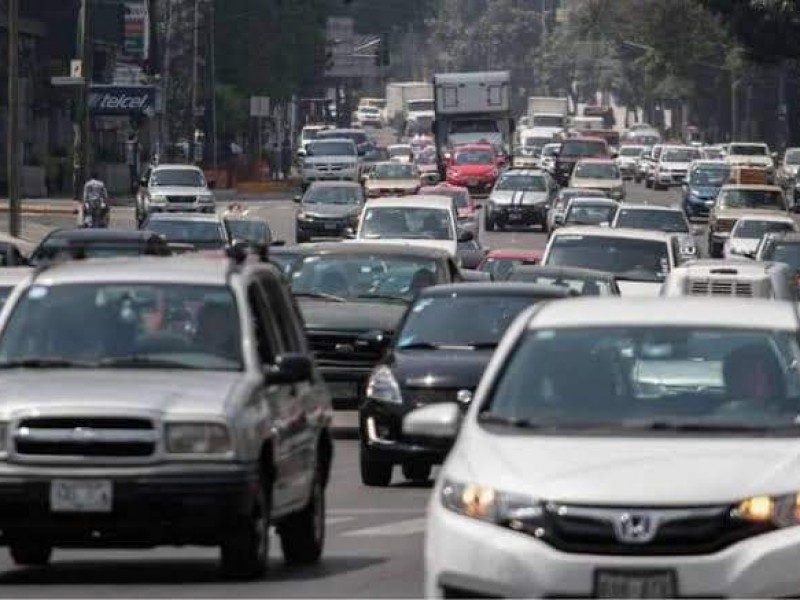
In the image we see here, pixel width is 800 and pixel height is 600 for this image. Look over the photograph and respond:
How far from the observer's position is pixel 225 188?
98.4m

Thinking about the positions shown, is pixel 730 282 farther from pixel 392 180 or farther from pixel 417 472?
pixel 392 180

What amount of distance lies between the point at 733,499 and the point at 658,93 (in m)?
154

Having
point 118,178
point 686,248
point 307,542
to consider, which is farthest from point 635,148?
point 307,542

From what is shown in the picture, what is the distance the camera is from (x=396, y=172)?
74812 millimetres

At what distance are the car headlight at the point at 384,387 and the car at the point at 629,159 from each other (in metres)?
87.6

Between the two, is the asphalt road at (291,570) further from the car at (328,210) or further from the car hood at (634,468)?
the car at (328,210)

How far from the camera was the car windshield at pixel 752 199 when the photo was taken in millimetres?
63062

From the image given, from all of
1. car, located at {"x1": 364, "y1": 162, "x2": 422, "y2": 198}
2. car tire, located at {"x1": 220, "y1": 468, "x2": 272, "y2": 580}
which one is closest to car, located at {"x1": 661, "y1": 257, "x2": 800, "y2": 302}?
car tire, located at {"x1": 220, "y1": 468, "x2": 272, "y2": 580}

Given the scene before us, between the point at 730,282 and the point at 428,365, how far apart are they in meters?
7.59

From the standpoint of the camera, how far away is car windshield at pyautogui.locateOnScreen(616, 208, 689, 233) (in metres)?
49.8

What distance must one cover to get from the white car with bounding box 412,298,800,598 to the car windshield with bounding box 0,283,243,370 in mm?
2635

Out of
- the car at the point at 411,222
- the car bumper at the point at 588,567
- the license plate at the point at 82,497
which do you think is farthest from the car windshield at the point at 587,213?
the car bumper at the point at 588,567

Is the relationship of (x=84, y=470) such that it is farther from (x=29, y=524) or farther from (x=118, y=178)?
(x=118, y=178)

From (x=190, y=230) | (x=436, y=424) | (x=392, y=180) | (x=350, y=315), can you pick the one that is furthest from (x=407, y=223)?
(x=392, y=180)
